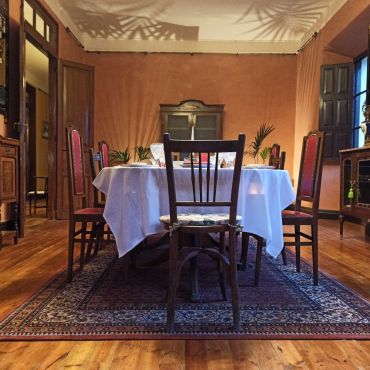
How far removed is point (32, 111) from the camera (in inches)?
354

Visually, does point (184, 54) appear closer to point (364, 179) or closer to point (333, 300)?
point (364, 179)

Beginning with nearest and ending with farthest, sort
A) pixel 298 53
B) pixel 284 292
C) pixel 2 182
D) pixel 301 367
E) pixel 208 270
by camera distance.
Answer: pixel 301 367 < pixel 284 292 < pixel 208 270 < pixel 2 182 < pixel 298 53

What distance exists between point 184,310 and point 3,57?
3.30 meters

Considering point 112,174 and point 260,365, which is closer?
point 260,365

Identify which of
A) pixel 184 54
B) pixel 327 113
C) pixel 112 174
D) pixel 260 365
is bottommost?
pixel 260 365

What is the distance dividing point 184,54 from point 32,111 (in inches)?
165

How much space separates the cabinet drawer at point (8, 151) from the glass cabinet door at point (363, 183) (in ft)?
11.8

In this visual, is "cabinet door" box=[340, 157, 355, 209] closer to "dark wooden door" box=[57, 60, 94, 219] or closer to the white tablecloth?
the white tablecloth

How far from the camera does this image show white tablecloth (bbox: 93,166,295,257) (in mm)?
2094

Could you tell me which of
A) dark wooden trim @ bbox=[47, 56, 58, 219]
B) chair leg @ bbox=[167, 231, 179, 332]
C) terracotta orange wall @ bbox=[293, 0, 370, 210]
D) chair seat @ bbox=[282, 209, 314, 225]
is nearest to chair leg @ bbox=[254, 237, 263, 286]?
chair seat @ bbox=[282, 209, 314, 225]

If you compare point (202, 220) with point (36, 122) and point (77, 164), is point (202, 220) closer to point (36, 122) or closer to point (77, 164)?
point (77, 164)

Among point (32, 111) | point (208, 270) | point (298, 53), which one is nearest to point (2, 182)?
point (208, 270)

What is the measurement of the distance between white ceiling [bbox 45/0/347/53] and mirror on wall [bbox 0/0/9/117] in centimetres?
147

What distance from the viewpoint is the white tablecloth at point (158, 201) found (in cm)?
209
